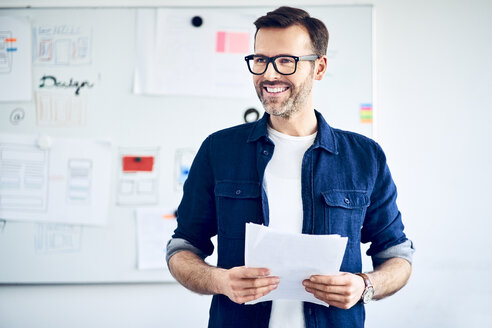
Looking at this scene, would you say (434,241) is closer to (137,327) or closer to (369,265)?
(369,265)

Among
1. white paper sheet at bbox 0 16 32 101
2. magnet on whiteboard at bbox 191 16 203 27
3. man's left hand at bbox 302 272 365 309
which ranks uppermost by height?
magnet on whiteboard at bbox 191 16 203 27

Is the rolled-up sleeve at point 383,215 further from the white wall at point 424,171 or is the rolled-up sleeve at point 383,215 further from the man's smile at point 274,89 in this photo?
the white wall at point 424,171

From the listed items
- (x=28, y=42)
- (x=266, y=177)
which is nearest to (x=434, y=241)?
(x=266, y=177)

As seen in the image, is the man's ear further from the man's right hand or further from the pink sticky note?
the pink sticky note

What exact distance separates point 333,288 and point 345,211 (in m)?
0.22

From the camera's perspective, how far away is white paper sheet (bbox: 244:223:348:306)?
0.77m

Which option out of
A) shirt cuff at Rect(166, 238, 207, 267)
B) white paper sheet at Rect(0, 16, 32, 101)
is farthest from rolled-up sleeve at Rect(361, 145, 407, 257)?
white paper sheet at Rect(0, 16, 32, 101)

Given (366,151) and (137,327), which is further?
(137,327)

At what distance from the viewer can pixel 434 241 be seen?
1.83 meters

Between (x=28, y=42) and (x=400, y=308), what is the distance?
6.75 ft

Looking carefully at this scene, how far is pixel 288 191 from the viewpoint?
3.25 ft

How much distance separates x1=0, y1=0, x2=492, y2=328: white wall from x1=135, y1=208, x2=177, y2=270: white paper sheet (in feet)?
0.40

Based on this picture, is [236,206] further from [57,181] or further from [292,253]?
[57,181]

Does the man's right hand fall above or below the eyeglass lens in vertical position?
below
